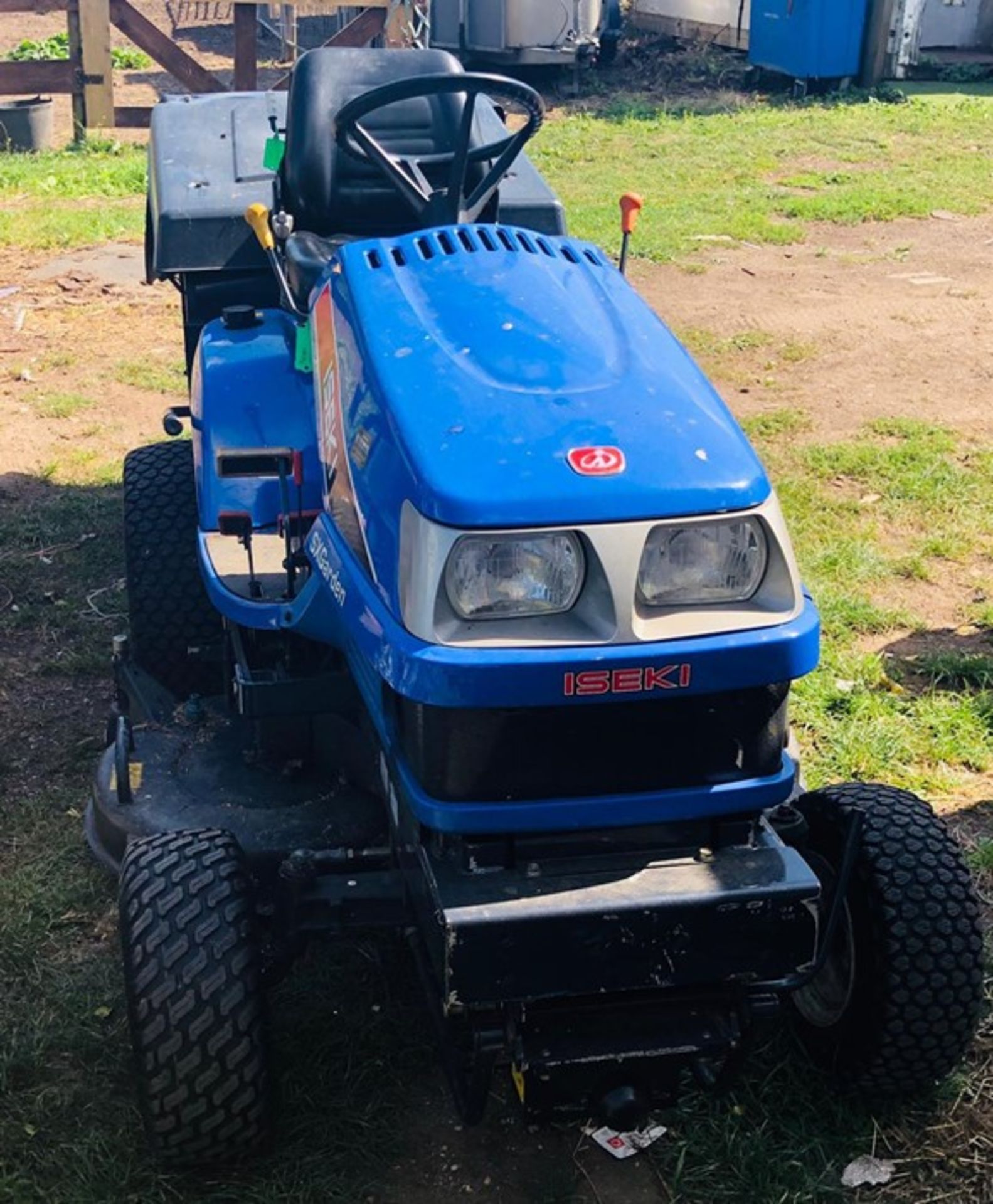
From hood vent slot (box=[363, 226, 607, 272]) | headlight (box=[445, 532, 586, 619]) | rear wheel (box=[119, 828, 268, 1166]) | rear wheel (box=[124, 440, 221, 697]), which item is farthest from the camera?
rear wheel (box=[124, 440, 221, 697])

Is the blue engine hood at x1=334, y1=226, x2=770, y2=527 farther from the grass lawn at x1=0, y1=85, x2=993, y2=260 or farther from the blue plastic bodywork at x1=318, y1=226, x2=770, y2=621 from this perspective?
the grass lawn at x1=0, y1=85, x2=993, y2=260

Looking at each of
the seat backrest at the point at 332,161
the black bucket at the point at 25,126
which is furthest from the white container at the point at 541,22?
the seat backrest at the point at 332,161

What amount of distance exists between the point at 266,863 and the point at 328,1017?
0.35 meters

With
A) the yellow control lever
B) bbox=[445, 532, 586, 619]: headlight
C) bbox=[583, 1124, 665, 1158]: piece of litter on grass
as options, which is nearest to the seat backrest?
the yellow control lever

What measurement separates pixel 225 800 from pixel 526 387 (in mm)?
1346

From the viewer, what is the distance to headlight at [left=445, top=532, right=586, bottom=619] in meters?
2.43

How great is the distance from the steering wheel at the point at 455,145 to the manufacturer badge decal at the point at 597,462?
1.24 m

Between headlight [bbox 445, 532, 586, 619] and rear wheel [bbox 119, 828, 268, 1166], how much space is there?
0.80 m

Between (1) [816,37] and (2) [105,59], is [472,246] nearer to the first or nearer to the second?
(2) [105,59]

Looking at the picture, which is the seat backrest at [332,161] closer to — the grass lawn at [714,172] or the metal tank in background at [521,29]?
the grass lawn at [714,172]

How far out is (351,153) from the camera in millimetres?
3562

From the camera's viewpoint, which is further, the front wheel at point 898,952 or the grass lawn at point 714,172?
the grass lawn at point 714,172

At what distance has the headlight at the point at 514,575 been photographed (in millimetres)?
2430

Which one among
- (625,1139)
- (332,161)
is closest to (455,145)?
(332,161)
